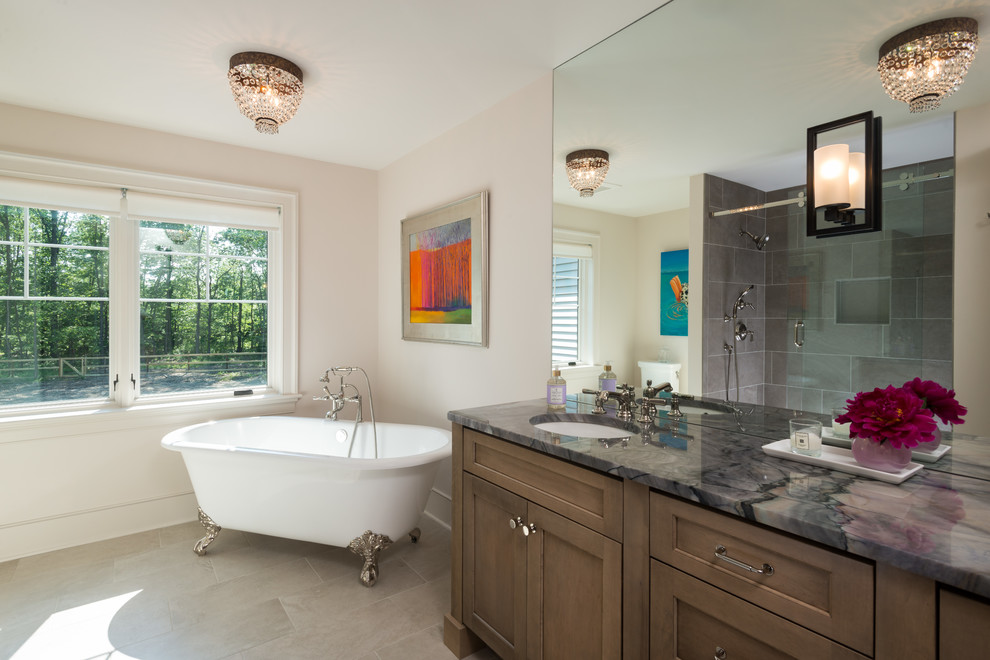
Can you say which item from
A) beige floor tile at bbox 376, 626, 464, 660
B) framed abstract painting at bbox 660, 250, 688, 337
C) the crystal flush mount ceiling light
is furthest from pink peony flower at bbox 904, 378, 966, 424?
beige floor tile at bbox 376, 626, 464, 660

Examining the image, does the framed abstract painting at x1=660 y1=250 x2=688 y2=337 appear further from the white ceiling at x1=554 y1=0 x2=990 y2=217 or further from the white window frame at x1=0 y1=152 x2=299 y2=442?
the white window frame at x1=0 y1=152 x2=299 y2=442

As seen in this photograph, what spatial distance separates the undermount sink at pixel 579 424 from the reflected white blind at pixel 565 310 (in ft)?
1.25

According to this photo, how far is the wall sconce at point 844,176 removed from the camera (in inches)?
53.3

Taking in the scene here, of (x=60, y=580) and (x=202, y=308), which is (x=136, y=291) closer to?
(x=202, y=308)

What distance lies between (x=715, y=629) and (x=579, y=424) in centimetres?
94

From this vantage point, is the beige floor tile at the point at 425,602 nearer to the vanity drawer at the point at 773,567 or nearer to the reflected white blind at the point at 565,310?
the reflected white blind at the point at 565,310

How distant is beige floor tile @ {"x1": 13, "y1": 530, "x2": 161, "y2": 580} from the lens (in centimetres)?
263

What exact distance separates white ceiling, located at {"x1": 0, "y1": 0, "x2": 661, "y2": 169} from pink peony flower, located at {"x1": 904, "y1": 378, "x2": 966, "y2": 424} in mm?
1517

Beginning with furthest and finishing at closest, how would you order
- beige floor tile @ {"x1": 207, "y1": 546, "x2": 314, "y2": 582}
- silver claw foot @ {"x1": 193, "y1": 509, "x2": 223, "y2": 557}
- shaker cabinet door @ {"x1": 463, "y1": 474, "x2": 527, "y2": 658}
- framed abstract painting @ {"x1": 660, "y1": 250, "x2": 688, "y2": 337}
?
silver claw foot @ {"x1": 193, "y1": 509, "x2": 223, "y2": 557} → beige floor tile @ {"x1": 207, "y1": 546, "x2": 314, "y2": 582} → framed abstract painting @ {"x1": 660, "y1": 250, "x2": 688, "y2": 337} → shaker cabinet door @ {"x1": 463, "y1": 474, "x2": 527, "y2": 658}

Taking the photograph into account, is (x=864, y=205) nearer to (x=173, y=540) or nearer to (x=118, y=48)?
(x=118, y=48)

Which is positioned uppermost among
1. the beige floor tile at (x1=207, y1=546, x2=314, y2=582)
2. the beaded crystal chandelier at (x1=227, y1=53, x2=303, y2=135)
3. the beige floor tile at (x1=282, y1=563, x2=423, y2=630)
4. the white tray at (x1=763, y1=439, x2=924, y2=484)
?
the beaded crystal chandelier at (x1=227, y1=53, x2=303, y2=135)

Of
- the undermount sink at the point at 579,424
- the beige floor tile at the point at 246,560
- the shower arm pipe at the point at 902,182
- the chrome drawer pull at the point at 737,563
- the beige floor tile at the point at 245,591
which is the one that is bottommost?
the beige floor tile at the point at 245,591

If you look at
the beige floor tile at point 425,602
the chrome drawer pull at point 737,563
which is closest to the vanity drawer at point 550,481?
the chrome drawer pull at point 737,563

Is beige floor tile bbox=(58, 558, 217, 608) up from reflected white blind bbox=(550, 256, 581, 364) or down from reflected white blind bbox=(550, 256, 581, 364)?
down
